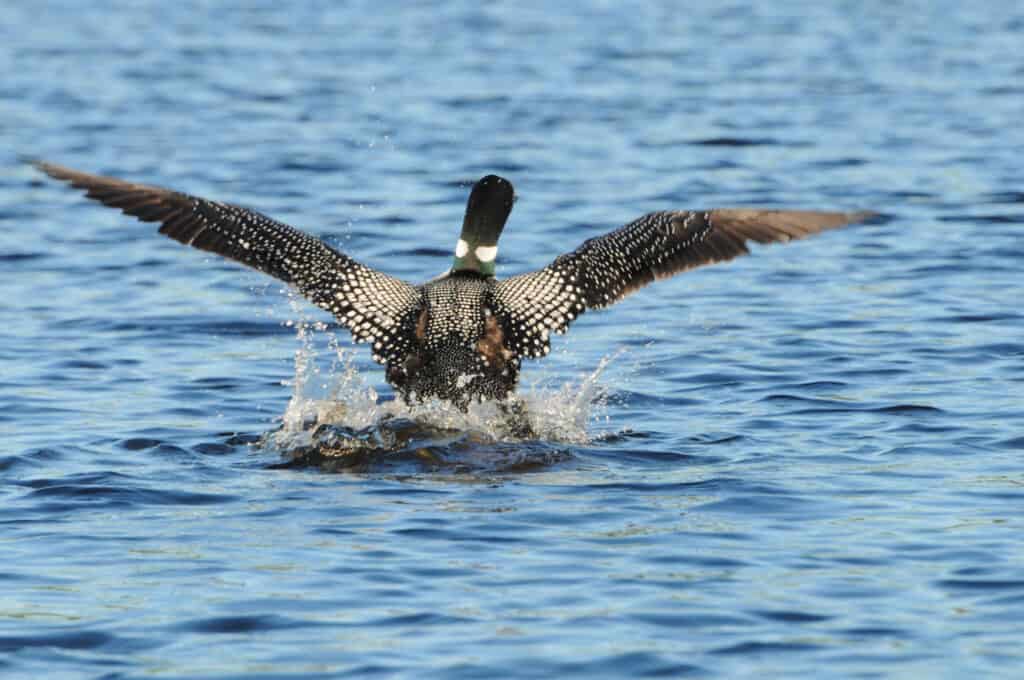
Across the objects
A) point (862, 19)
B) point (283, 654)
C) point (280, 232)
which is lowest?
point (283, 654)

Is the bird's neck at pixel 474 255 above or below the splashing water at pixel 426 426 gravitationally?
above

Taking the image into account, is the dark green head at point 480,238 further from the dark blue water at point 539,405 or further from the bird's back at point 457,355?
the dark blue water at point 539,405

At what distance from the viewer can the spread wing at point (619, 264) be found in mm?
8867

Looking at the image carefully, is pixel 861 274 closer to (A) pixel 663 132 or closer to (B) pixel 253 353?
(B) pixel 253 353

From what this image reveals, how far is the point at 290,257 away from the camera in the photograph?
903cm

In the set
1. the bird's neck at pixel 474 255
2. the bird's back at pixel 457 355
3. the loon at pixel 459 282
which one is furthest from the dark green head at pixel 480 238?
the bird's back at pixel 457 355

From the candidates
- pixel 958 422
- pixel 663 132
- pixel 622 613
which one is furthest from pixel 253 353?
pixel 663 132

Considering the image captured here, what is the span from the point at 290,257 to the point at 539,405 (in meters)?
1.44

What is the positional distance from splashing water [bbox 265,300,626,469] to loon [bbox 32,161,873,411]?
0.48ft

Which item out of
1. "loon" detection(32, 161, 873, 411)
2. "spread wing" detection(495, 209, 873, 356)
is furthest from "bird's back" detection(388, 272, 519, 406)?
"spread wing" detection(495, 209, 873, 356)

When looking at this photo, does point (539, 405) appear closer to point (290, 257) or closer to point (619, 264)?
point (619, 264)

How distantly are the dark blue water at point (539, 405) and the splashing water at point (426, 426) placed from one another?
0.03 meters

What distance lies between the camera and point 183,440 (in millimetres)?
8625

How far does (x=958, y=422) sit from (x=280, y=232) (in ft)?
11.3
